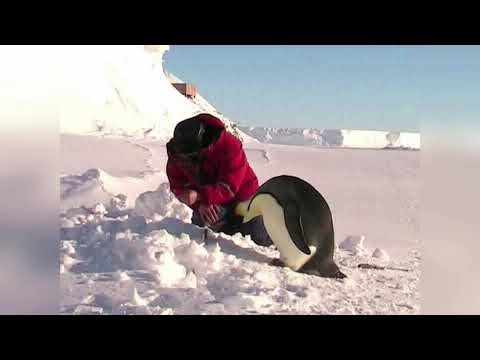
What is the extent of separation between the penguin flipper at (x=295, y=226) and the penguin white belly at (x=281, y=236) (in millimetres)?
23

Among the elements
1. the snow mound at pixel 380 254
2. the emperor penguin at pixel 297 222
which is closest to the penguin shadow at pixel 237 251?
the emperor penguin at pixel 297 222

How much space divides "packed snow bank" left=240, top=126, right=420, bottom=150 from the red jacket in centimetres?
27

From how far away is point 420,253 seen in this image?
4105mm

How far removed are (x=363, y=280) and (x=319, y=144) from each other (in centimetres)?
112

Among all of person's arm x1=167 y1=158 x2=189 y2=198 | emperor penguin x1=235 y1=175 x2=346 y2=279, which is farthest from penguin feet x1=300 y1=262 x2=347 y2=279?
person's arm x1=167 y1=158 x2=189 y2=198

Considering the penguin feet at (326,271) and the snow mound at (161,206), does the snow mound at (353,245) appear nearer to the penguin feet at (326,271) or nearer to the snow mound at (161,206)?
the penguin feet at (326,271)

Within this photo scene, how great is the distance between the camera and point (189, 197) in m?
3.91

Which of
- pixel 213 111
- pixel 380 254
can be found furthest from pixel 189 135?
pixel 380 254

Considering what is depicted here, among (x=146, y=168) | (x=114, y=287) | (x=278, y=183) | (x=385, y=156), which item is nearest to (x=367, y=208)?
(x=385, y=156)

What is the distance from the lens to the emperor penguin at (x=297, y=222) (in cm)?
380

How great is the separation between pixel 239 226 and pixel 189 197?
1.45ft

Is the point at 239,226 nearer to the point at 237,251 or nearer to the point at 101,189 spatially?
the point at 237,251

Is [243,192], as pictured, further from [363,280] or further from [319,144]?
[363,280]

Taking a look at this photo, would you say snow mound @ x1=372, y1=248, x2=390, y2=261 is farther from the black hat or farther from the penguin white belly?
the black hat
